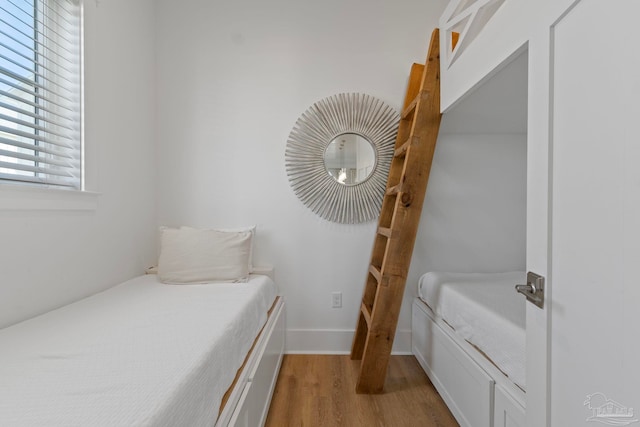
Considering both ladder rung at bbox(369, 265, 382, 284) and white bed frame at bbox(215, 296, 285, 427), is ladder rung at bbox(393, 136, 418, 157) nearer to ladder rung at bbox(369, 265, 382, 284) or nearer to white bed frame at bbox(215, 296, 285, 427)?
ladder rung at bbox(369, 265, 382, 284)

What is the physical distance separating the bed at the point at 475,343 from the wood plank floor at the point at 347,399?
101 millimetres

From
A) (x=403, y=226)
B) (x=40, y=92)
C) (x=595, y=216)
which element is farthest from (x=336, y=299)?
(x=40, y=92)

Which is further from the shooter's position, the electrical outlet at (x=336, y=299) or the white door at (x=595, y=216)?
the electrical outlet at (x=336, y=299)

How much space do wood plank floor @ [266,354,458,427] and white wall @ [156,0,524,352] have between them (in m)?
0.28

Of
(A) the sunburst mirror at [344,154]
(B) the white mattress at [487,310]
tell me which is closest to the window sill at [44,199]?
(A) the sunburst mirror at [344,154]

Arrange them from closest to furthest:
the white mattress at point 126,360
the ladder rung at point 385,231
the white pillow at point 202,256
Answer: the white mattress at point 126,360
the ladder rung at point 385,231
the white pillow at point 202,256

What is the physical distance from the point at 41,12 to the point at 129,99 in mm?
612

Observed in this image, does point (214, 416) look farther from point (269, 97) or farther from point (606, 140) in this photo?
point (269, 97)

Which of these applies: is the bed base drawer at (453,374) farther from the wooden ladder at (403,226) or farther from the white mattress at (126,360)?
the white mattress at (126,360)

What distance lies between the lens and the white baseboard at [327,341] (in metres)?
2.49

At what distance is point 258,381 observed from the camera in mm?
1463

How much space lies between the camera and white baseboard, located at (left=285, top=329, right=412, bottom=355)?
2490mm

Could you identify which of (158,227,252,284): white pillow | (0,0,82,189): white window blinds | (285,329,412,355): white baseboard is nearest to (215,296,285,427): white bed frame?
(285,329,412,355): white baseboard

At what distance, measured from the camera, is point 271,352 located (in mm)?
1859
